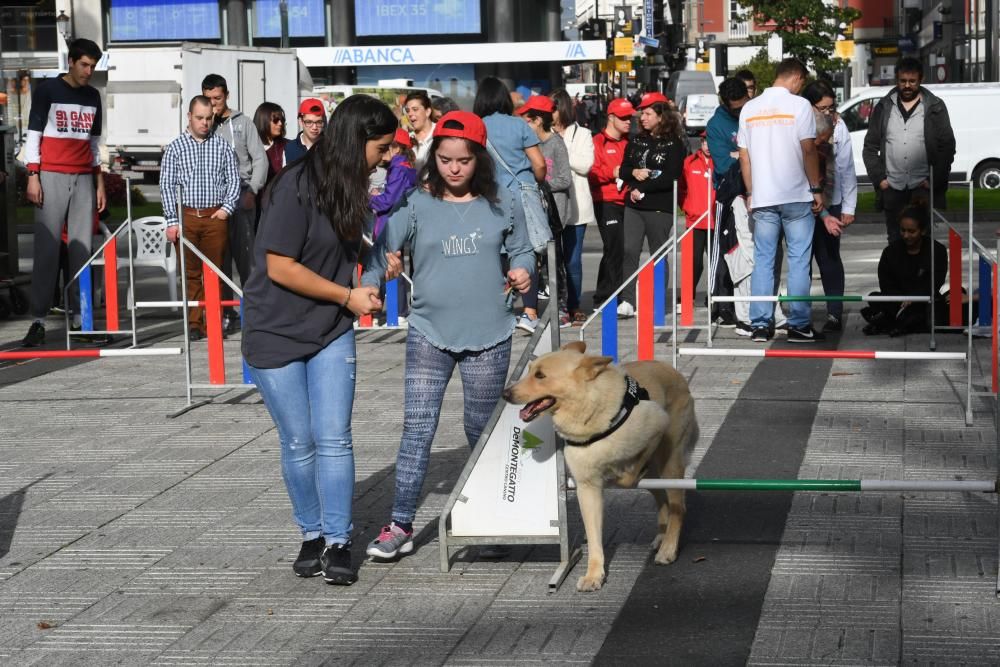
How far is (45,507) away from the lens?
23.1ft

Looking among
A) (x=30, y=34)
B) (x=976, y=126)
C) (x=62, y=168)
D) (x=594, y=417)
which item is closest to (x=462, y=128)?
(x=594, y=417)

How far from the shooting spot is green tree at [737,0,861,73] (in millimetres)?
58844

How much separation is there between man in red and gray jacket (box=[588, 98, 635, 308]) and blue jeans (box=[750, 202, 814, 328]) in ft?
6.99

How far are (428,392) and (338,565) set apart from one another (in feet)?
2.42

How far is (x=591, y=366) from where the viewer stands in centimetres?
528

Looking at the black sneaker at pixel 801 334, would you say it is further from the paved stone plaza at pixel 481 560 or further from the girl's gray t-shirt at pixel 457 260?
the girl's gray t-shirt at pixel 457 260

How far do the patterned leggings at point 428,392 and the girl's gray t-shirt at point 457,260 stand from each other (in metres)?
0.07

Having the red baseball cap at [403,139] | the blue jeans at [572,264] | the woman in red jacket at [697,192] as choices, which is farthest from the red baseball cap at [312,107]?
the woman in red jacket at [697,192]

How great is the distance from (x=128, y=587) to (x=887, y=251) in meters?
7.89

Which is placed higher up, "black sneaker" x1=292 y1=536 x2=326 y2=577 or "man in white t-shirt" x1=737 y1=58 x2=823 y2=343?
"man in white t-shirt" x1=737 y1=58 x2=823 y2=343

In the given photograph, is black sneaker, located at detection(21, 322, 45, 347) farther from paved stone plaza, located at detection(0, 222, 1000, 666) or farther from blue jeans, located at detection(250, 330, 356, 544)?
blue jeans, located at detection(250, 330, 356, 544)

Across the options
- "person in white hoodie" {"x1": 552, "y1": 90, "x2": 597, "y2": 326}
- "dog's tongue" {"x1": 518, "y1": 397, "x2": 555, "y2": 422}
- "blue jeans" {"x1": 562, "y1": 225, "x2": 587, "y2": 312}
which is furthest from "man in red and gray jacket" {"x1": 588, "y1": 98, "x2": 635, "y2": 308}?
"dog's tongue" {"x1": 518, "y1": 397, "x2": 555, "y2": 422}

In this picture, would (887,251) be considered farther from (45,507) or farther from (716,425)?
(45,507)

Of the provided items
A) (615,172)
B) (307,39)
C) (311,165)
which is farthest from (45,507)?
(307,39)
